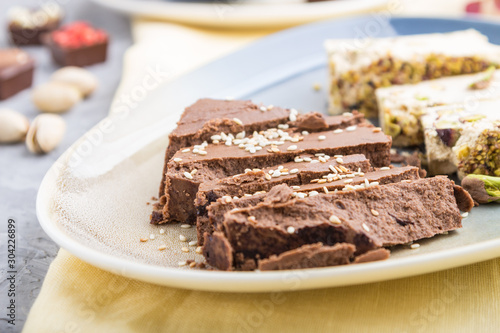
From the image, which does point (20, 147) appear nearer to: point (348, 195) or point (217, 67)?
point (217, 67)

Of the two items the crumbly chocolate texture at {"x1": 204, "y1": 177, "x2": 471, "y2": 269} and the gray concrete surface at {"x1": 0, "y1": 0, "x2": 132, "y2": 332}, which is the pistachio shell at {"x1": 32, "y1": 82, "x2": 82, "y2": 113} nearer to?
the gray concrete surface at {"x1": 0, "y1": 0, "x2": 132, "y2": 332}

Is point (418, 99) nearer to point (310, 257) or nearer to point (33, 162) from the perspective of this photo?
point (310, 257)

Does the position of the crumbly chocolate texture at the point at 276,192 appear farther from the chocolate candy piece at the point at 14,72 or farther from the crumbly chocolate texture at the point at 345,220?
the chocolate candy piece at the point at 14,72

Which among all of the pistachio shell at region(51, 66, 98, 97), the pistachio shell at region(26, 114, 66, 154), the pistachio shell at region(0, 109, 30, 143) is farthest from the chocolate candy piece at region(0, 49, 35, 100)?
the pistachio shell at region(26, 114, 66, 154)

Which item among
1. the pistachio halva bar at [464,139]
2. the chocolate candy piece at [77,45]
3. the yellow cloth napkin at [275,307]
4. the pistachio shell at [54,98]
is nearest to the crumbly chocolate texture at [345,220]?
the yellow cloth napkin at [275,307]

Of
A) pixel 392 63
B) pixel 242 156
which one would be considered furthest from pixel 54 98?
pixel 392 63
